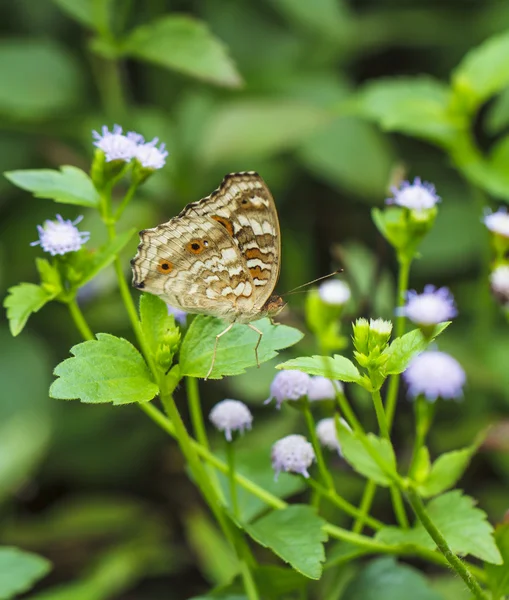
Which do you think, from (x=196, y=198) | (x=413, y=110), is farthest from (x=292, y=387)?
(x=196, y=198)

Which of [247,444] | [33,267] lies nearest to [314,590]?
[247,444]

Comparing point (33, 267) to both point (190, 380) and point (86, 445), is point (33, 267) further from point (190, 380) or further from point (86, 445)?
point (190, 380)

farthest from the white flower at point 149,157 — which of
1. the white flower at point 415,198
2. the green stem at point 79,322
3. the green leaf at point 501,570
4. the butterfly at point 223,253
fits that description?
the green leaf at point 501,570

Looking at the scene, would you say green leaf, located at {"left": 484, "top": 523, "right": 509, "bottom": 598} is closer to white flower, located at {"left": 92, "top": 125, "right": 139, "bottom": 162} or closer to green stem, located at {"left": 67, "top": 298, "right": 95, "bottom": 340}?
green stem, located at {"left": 67, "top": 298, "right": 95, "bottom": 340}

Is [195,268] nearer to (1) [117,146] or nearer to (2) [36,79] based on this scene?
(1) [117,146]

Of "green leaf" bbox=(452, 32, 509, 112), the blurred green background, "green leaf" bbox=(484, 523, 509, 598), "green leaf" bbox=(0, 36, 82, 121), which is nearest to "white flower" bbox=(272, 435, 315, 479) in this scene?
"green leaf" bbox=(484, 523, 509, 598)

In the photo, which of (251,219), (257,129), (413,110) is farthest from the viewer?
(257,129)
